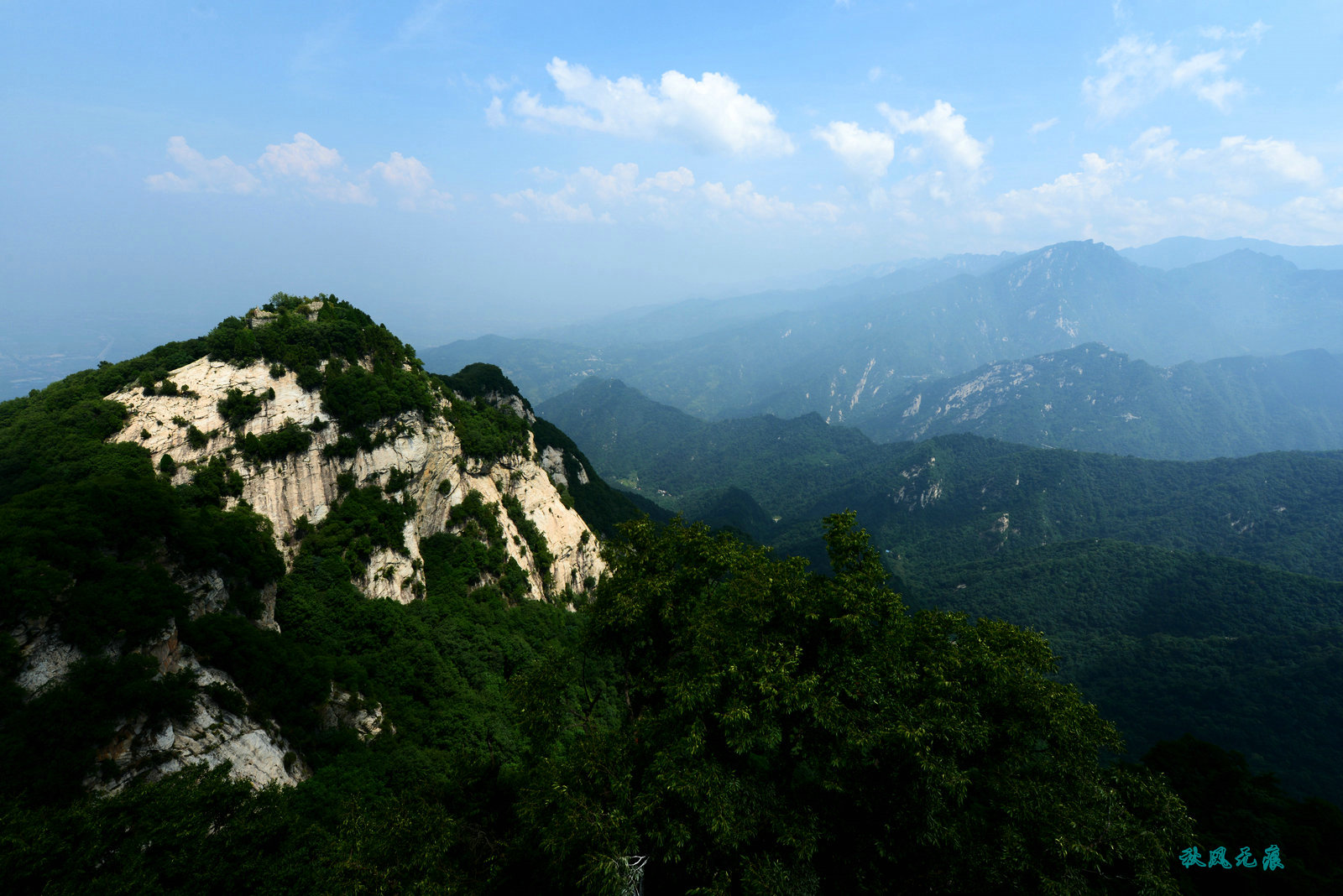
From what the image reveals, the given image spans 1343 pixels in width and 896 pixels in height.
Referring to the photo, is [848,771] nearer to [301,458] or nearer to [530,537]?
[301,458]

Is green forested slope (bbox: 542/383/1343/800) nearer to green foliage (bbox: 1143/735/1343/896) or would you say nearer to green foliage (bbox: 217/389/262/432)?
green foliage (bbox: 1143/735/1343/896)

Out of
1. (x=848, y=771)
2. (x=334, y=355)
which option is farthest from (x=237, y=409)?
(x=848, y=771)

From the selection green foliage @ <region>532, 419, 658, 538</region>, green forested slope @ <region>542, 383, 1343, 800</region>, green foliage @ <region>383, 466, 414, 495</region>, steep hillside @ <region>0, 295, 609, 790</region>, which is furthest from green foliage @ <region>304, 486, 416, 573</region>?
green forested slope @ <region>542, 383, 1343, 800</region>

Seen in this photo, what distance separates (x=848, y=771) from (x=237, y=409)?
1701 inches

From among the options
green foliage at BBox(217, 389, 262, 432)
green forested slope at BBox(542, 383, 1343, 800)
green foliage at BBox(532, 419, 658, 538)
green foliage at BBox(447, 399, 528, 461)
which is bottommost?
green forested slope at BBox(542, 383, 1343, 800)

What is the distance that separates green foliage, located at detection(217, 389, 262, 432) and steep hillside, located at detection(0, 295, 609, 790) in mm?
155

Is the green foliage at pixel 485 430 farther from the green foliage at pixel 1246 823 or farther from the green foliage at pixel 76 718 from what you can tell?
the green foliage at pixel 1246 823

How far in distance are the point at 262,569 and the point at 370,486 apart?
12278 millimetres

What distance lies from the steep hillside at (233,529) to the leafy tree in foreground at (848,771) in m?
15.6

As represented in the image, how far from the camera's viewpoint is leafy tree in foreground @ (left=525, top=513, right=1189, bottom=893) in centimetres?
1344

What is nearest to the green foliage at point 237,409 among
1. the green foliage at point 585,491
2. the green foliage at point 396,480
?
the green foliage at point 396,480

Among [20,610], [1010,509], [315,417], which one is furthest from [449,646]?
[1010,509]

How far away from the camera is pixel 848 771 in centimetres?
1544

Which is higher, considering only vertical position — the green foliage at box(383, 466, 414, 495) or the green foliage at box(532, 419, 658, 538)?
the green foliage at box(383, 466, 414, 495)
